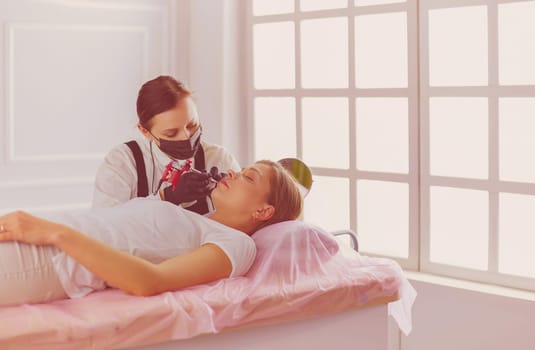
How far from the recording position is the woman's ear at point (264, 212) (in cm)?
189

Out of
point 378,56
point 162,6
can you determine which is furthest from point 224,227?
point 162,6

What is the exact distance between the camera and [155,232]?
5.84 ft

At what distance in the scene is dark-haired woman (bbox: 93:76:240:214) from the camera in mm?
1998

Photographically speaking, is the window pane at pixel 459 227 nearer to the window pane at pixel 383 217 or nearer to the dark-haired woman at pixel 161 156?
the window pane at pixel 383 217

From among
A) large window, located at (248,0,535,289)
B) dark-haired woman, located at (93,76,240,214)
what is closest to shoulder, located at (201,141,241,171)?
dark-haired woman, located at (93,76,240,214)

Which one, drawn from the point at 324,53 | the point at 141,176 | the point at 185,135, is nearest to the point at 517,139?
the point at 324,53

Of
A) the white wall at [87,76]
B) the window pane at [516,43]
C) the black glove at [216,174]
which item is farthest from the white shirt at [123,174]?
the window pane at [516,43]

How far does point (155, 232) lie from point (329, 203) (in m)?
1.32

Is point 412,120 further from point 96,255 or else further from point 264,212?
point 96,255

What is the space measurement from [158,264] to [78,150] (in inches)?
54.3

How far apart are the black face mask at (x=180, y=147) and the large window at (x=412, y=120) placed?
3.06ft

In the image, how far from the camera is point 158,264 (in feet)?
5.64

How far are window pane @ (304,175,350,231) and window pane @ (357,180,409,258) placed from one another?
8 centimetres

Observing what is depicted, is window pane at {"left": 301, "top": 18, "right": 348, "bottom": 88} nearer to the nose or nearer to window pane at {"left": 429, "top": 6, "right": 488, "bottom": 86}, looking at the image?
window pane at {"left": 429, "top": 6, "right": 488, "bottom": 86}
